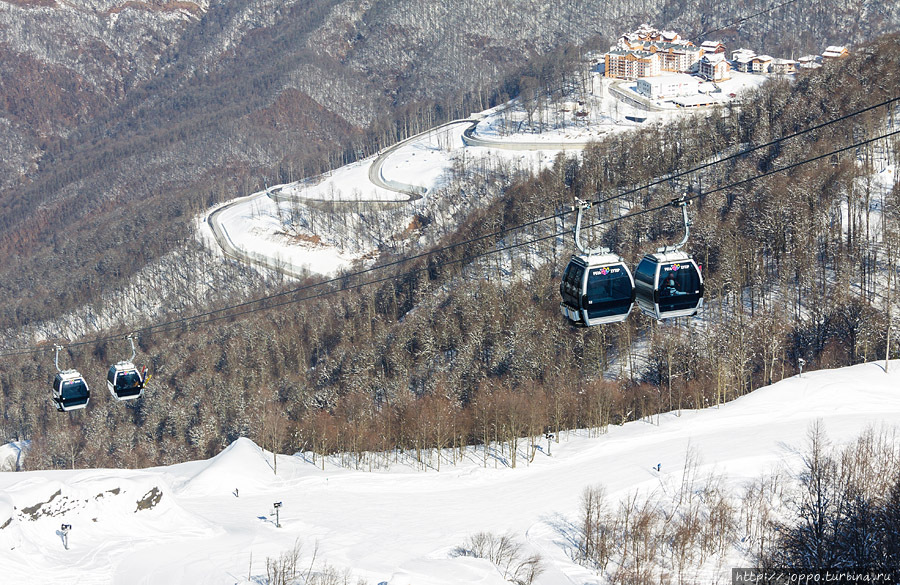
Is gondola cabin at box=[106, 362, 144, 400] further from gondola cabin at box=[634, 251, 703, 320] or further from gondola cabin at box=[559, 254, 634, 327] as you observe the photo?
gondola cabin at box=[634, 251, 703, 320]

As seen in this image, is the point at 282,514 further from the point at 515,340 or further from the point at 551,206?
the point at 551,206

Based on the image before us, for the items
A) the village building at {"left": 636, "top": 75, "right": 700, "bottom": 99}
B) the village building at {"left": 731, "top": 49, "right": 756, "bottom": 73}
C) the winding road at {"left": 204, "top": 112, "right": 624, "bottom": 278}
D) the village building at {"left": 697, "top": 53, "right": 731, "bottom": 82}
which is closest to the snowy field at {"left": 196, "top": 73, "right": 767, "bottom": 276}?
the winding road at {"left": 204, "top": 112, "right": 624, "bottom": 278}

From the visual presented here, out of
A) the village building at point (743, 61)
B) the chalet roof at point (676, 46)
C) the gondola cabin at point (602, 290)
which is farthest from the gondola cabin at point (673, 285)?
the village building at point (743, 61)

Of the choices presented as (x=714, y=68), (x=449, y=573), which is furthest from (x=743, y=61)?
(x=449, y=573)

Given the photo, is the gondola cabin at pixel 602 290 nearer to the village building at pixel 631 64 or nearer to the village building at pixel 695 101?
the village building at pixel 695 101

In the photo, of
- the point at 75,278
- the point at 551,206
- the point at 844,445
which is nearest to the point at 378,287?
the point at 551,206
